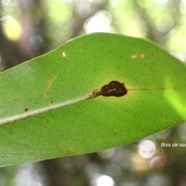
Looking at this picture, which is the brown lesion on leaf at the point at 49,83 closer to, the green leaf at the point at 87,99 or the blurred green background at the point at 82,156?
the green leaf at the point at 87,99

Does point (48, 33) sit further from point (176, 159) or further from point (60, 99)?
point (60, 99)

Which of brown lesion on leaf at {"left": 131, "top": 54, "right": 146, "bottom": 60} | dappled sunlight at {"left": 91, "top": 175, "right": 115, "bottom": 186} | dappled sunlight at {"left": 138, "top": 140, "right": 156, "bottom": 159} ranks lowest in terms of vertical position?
brown lesion on leaf at {"left": 131, "top": 54, "right": 146, "bottom": 60}

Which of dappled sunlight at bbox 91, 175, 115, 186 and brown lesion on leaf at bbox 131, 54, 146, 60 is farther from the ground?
dappled sunlight at bbox 91, 175, 115, 186

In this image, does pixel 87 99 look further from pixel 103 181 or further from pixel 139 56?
pixel 103 181

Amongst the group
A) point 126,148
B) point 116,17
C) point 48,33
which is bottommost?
point 126,148

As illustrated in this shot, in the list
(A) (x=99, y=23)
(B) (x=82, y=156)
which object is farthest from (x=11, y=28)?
(B) (x=82, y=156)

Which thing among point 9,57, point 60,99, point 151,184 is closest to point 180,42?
point 151,184

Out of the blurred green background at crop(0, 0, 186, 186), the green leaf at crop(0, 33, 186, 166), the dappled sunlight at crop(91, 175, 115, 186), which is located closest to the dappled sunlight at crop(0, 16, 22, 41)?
the blurred green background at crop(0, 0, 186, 186)

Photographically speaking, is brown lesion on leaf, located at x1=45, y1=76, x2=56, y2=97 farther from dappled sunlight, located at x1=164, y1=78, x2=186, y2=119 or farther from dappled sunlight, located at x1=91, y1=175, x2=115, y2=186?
dappled sunlight, located at x1=91, y1=175, x2=115, y2=186
